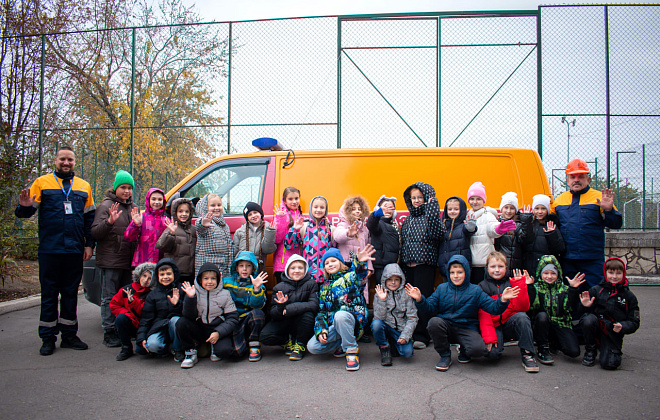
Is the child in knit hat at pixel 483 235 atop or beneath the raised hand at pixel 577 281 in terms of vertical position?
atop

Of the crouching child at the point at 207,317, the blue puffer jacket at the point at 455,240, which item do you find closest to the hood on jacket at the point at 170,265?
the crouching child at the point at 207,317

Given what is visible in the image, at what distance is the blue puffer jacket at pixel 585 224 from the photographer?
4.20 m

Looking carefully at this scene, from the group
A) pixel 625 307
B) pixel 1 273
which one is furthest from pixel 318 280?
pixel 1 273

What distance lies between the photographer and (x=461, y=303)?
12.4ft

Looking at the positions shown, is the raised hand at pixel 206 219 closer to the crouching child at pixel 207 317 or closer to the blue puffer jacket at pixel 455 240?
the crouching child at pixel 207 317

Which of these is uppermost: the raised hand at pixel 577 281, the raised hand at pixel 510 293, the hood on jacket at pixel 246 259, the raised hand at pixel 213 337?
the hood on jacket at pixel 246 259

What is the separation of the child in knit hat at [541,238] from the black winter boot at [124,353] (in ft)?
13.2

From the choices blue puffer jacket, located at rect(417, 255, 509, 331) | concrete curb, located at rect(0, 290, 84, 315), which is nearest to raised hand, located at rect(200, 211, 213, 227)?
blue puffer jacket, located at rect(417, 255, 509, 331)

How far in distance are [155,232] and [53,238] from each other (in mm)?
961

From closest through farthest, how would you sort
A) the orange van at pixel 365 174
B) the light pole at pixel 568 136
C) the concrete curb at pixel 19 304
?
the orange van at pixel 365 174 < the concrete curb at pixel 19 304 < the light pole at pixel 568 136

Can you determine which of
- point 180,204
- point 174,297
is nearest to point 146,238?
point 180,204

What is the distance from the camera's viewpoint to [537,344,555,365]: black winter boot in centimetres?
373

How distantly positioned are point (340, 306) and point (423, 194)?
4.78 ft

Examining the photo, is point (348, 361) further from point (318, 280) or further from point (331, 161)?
point (331, 161)
